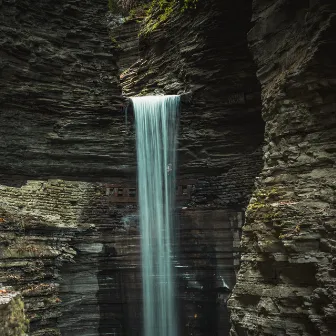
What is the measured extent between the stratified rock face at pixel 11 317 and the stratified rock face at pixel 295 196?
12.6 ft

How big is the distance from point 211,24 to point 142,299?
969 cm

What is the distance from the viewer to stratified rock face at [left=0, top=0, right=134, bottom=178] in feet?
48.0

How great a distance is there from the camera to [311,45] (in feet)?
25.4

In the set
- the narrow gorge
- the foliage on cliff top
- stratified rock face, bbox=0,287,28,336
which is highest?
the foliage on cliff top

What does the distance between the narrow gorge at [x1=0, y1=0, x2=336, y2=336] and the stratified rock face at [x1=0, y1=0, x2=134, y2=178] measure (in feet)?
0.16

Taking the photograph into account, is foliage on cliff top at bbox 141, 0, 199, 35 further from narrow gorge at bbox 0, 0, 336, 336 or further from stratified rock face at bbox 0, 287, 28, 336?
stratified rock face at bbox 0, 287, 28, 336

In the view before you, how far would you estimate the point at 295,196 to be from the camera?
7.23 metres

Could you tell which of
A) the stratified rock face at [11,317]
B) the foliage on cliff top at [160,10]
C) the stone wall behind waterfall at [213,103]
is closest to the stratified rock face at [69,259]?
the stone wall behind waterfall at [213,103]

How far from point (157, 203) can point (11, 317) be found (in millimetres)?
9205

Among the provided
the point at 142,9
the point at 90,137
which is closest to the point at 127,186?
the point at 90,137

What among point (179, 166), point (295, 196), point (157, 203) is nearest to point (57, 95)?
point (179, 166)

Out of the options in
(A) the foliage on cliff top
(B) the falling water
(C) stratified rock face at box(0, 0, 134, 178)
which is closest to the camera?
(B) the falling water

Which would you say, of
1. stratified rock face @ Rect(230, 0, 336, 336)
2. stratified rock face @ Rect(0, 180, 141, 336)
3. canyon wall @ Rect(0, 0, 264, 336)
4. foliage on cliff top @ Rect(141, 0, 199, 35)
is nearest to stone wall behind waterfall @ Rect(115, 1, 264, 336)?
canyon wall @ Rect(0, 0, 264, 336)

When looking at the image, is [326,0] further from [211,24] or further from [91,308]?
[91,308]
